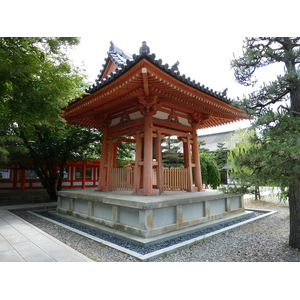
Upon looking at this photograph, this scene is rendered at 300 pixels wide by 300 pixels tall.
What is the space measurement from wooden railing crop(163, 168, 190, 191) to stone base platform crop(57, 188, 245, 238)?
2.82ft

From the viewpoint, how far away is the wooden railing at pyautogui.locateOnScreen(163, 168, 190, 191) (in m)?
6.76

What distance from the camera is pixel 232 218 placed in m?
6.91

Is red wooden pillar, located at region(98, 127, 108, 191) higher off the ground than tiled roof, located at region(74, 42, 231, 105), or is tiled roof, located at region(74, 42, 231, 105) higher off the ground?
tiled roof, located at region(74, 42, 231, 105)

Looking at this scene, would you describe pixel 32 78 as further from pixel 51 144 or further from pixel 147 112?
pixel 51 144

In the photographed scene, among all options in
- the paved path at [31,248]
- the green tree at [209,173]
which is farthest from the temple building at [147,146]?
the green tree at [209,173]

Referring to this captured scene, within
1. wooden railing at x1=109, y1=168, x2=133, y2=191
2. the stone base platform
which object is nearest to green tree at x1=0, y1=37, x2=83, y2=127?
the stone base platform

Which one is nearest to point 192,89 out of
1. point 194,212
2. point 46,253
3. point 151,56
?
point 151,56

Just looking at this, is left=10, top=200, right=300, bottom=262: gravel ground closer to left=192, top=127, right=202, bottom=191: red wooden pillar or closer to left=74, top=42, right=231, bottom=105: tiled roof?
left=192, top=127, right=202, bottom=191: red wooden pillar

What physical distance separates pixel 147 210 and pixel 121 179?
8.36ft

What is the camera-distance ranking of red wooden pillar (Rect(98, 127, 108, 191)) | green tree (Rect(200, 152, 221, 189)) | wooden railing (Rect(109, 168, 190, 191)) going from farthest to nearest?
1. green tree (Rect(200, 152, 221, 189))
2. red wooden pillar (Rect(98, 127, 108, 191))
3. wooden railing (Rect(109, 168, 190, 191))

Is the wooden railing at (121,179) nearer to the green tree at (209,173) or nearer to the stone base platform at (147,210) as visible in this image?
the stone base platform at (147,210)

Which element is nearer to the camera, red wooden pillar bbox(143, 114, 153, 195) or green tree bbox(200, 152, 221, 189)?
red wooden pillar bbox(143, 114, 153, 195)

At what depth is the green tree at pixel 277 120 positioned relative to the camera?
303 cm

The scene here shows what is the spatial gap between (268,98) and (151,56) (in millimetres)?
2380
